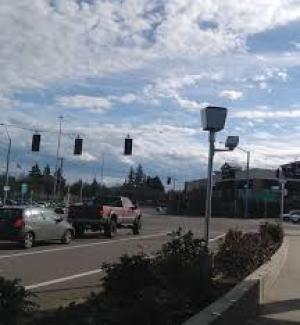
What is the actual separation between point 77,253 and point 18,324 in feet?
59.7

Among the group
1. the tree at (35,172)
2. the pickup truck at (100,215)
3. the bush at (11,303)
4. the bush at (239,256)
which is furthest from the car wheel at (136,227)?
the tree at (35,172)

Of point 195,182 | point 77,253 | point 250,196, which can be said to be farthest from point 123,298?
point 195,182

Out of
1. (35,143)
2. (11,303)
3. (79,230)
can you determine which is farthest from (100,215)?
(11,303)

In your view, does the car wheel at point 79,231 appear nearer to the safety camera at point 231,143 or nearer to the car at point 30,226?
the car at point 30,226

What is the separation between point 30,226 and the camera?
2745cm

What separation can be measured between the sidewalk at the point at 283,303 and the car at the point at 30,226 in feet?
38.4

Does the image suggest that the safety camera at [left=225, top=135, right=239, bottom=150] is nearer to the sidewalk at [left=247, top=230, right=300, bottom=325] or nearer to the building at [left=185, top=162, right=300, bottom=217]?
the sidewalk at [left=247, top=230, right=300, bottom=325]

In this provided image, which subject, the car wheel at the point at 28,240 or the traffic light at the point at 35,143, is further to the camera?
the traffic light at the point at 35,143

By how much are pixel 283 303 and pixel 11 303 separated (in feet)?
21.6

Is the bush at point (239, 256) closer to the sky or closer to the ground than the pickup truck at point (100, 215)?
closer to the ground

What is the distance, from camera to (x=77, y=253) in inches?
982

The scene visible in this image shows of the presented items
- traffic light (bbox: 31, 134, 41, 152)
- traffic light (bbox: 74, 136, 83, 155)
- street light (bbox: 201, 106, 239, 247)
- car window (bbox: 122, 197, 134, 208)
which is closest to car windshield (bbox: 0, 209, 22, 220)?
car window (bbox: 122, 197, 134, 208)

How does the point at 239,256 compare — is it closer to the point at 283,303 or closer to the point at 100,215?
the point at 283,303

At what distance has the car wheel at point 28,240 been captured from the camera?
2680 cm
